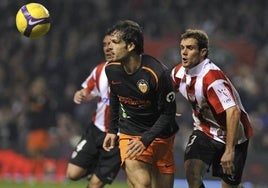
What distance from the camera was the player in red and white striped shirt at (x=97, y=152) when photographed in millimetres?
11492

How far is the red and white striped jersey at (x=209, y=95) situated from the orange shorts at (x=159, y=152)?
1.44ft

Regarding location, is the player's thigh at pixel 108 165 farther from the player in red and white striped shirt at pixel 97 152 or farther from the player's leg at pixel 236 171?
the player's leg at pixel 236 171

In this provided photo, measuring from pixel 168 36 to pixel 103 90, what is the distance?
10326 mm

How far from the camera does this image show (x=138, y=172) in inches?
349

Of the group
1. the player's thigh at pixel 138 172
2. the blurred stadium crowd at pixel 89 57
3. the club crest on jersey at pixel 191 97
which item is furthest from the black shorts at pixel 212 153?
the blurred stadium crowd at pixel 89 57

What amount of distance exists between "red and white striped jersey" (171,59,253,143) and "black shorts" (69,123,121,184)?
229cm

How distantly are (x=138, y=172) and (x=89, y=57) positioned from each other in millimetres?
12657

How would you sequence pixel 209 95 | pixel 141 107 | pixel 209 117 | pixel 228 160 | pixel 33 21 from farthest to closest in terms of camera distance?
1. pixel 33 21
2. pixel 209 117
3. pixel 141 107
4. pixel 209 95
5. pixel 228 160

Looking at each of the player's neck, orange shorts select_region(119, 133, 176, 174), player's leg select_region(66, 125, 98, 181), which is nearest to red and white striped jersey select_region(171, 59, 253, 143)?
orange shorts select_region(119, 133, 176, 174)

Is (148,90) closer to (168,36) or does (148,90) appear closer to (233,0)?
(168,36)

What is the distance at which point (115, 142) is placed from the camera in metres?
9.52

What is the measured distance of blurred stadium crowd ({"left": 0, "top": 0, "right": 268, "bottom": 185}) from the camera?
1761 cm

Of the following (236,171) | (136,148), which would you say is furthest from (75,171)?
(136,148)

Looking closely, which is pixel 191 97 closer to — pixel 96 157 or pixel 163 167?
pixel 163 167
